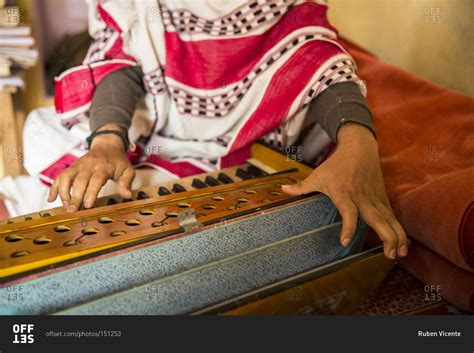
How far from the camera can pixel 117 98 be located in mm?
889

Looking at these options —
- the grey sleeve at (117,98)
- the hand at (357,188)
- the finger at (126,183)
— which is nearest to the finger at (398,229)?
the hand at (357,188)

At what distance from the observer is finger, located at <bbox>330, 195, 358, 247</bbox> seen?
614mm

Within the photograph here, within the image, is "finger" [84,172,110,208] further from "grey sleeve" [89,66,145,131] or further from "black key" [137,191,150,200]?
"grey sleeve" [89,66,145,131]

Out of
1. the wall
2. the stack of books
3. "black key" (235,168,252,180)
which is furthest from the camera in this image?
the stack of books

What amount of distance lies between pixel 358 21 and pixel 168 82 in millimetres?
642

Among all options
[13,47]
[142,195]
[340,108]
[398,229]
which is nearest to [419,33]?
[340,108]

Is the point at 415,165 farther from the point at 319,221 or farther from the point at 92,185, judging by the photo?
the point at 92,185

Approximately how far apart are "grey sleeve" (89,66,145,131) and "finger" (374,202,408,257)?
458mm

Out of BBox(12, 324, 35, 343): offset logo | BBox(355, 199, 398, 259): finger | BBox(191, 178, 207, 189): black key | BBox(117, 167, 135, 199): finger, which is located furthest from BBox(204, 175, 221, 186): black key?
BBox(12, 324, 35, 343): offset logo

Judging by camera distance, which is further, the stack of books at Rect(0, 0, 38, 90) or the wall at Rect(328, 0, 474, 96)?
the stack of books at Rect(0, 0, 38, 90)

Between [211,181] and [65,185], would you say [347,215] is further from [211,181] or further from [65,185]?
[65,185]

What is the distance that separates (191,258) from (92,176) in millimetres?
248

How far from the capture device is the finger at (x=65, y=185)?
69 centimetres

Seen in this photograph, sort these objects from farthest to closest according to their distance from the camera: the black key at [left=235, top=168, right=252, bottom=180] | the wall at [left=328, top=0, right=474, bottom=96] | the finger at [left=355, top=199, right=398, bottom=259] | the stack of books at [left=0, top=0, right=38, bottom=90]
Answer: the stack of books at [left=0, top=0, right=38, bottom=90], the wall at [left=328, top=0, right=474, bottom=96], the black key at [left=235, top=168, right=252, bottom=180], the finger at [left=355, top=199, right=398, bottom=259]
